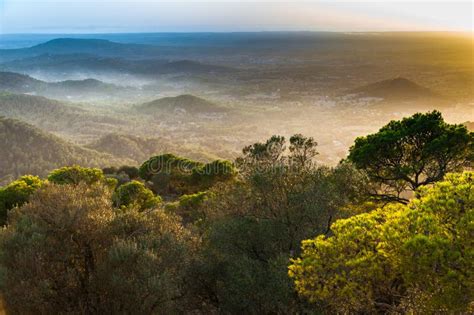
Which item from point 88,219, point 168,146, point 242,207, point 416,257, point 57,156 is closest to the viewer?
point 416,257

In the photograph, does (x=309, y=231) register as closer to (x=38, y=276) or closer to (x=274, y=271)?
(x=274, y=271)

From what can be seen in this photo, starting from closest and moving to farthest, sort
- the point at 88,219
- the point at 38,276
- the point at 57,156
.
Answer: the point at 38,276 < the point at 88,219 < the point at 57,156

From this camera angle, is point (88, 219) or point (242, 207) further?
point (242, 207)

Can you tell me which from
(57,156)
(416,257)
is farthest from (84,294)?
(57,156)

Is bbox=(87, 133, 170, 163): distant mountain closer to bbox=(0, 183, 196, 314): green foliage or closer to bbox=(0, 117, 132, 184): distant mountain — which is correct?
bbox=(0, 117, 132, 184): distant mountain

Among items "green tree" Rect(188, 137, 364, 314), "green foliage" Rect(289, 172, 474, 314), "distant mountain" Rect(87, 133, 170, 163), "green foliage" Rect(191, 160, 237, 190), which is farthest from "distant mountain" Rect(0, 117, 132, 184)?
"green foliage" Rect(289, 172, 474, 314)

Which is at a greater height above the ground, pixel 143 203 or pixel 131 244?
pixel 131 244

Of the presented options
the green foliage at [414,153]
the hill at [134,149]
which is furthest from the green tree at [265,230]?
the hill at [134,149]
